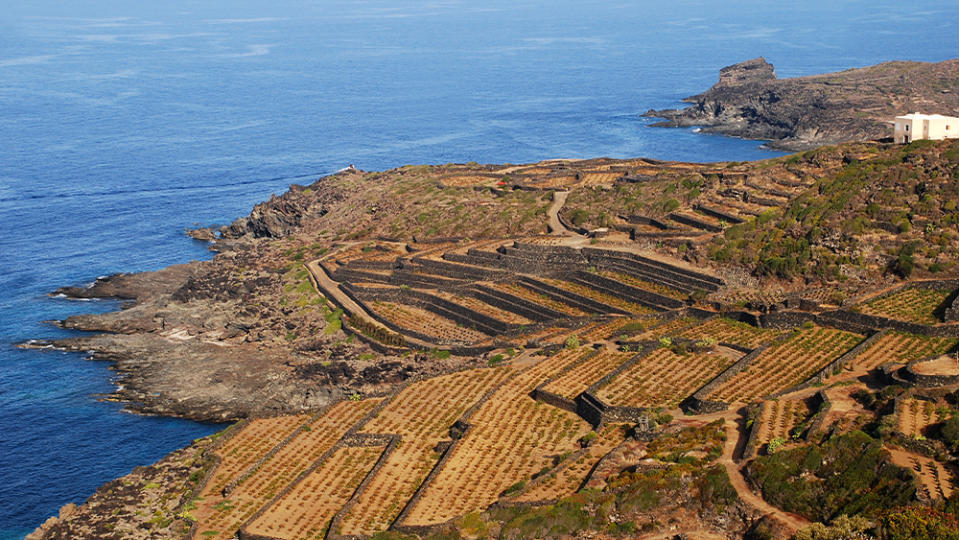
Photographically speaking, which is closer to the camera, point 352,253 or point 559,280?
point 559,280

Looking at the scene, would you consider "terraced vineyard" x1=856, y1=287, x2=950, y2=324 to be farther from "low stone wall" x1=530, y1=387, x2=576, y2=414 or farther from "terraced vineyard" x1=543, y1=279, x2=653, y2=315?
"low stone wall" x1=530, y1=387, x2=576, y2=414

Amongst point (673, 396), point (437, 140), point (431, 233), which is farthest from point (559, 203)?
point (437, 140)

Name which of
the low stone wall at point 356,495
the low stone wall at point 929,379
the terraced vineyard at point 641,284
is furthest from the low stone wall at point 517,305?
the low stone wall at point 929,379

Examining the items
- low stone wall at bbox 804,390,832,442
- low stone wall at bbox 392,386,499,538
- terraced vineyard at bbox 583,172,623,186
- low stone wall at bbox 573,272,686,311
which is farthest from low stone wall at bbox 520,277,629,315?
terraced vineyard at bbox 583,172,623,186

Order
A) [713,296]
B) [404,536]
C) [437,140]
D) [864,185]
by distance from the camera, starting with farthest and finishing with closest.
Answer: [437,140] → [864,185] → [713,296] → [404,536]

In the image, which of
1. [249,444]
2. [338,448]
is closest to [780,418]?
[338,448]

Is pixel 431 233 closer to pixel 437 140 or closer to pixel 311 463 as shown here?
pixel 311 463
